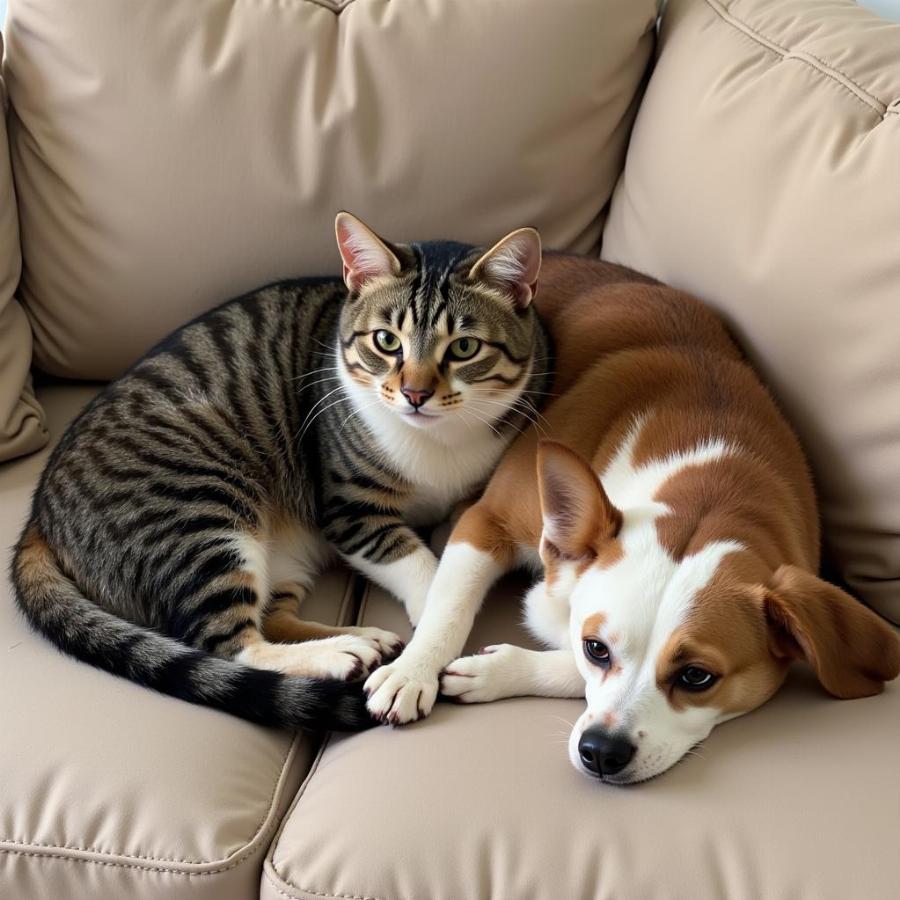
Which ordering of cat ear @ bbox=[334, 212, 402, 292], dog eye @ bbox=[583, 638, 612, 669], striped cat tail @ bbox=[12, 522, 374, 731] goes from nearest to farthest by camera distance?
dog eye @ bbox=[583, 638, 612, 669] < striped cat tail @ bbox=[12, 522, 374, 731] < cat ear @ bbox=[334, 212, 402, 292]

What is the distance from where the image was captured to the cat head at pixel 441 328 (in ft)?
4.90

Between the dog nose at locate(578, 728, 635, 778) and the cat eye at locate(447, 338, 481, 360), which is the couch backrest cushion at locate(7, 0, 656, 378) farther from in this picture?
the dog nose at locate(578, 728, 635, 778)

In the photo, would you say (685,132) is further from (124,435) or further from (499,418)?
(124,435)

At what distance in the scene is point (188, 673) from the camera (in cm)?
128

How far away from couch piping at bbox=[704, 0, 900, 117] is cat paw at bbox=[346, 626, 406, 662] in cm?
103

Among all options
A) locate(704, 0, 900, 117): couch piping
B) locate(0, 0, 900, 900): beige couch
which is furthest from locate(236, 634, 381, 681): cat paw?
locate(704, 0, 900, 117): couch piping

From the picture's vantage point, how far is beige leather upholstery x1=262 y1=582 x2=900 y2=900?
101 cm

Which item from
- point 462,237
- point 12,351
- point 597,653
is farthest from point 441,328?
point 12,351

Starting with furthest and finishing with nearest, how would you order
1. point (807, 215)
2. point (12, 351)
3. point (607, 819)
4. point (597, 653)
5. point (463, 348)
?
1. point (12, 351)
2. point (463, 348)
3. point (807, 215)
4. point (597, 653)
5. point (607, 819)

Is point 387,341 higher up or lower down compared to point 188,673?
higher up

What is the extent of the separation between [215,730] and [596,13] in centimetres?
131

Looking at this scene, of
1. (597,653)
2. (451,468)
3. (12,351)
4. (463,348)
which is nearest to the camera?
(597,653)

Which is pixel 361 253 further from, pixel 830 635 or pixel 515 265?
pixel 830 635

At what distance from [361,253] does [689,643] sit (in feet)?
2.67
